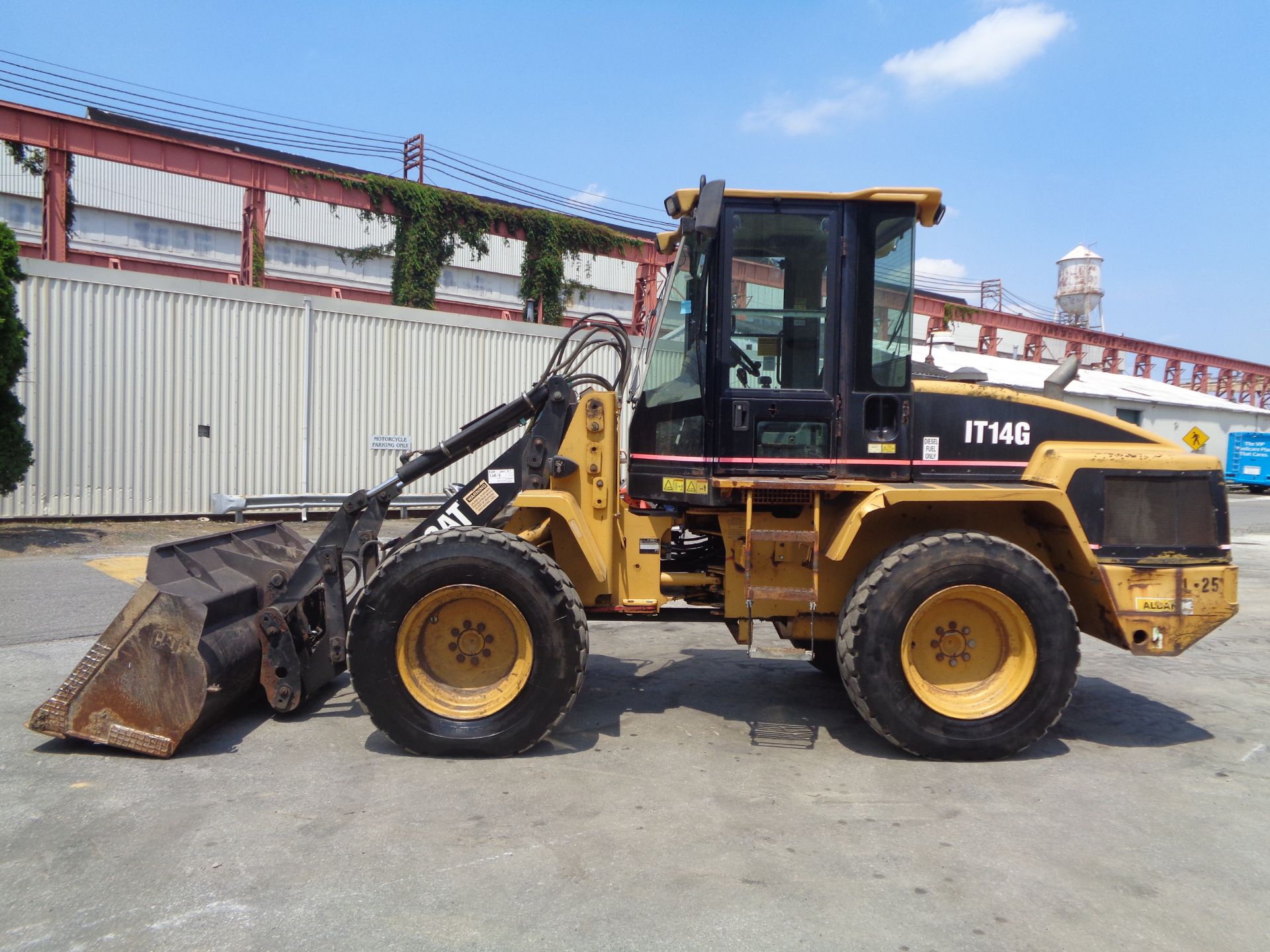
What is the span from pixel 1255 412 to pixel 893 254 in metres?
42.7

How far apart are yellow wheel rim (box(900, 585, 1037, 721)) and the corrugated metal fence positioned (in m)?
11.8

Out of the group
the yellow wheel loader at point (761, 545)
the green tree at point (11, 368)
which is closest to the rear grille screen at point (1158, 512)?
the yellow wheel loader at point (761, 545)

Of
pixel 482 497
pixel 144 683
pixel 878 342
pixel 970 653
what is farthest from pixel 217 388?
pixel 970 653

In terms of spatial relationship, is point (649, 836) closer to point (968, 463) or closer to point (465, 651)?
point (465, 651)

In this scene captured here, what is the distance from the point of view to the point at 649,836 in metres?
3.90

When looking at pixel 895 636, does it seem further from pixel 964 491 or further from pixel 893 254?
pixel 893 254

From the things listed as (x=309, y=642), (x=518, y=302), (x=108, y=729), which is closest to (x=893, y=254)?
(x=309, y=642)

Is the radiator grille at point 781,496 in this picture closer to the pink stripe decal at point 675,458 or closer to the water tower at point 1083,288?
the pink stripe decal at point 675,458

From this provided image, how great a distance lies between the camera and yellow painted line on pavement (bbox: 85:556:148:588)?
9578mm

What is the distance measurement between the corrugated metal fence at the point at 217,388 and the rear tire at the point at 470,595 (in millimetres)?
10158

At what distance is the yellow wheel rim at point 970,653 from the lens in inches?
194

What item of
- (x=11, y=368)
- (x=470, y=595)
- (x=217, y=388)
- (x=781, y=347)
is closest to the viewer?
(x=470, y=595)

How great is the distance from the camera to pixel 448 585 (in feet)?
15.8

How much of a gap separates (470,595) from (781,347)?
2078mm
